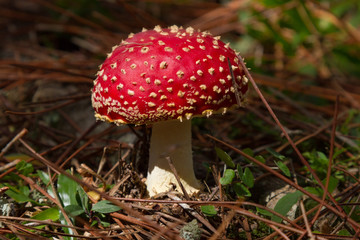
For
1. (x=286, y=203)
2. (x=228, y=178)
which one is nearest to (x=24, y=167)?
(x=228, y=178)

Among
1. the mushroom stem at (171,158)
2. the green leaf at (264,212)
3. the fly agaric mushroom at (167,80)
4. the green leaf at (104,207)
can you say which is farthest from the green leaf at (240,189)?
the green leaf at (104,207)

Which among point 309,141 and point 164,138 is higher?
point 164,138

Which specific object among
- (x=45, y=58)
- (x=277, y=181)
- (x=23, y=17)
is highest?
(x=23, y=17)

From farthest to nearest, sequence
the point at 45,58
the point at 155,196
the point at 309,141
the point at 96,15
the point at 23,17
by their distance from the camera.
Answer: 1. the point at 23,17
2. the point at 96,15
3. the point at 45,58
4. the point at 309,141
5. the point at 155,196

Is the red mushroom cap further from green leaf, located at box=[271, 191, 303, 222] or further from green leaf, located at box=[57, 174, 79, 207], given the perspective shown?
green leaf, located at box=[271, 191, 303, 222]

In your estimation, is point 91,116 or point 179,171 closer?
point 179,171

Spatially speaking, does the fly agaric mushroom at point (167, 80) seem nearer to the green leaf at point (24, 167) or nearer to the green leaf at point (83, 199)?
the green leaf at point (83, 199)

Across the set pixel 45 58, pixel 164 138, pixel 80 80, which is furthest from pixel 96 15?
pixel 164 138

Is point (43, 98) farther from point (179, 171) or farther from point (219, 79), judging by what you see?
point (219, 79)

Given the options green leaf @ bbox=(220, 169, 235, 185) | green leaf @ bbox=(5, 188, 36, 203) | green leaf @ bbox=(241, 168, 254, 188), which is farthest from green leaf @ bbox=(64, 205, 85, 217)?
green leaf @ bbox=(241, 168, 254, 188)
